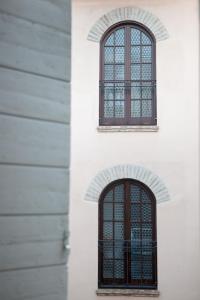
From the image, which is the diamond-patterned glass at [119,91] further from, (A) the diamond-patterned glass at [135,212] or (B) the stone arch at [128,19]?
(A) the diamond-patterned glass at [135,212]

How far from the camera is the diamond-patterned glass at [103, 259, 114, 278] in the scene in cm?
830

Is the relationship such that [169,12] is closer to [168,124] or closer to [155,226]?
[168,124]

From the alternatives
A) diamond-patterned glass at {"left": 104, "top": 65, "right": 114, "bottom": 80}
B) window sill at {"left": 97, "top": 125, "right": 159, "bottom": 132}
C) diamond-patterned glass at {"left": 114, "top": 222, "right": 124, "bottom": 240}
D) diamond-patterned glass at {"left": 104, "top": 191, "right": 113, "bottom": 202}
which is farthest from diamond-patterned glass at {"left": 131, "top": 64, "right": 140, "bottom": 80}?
diamond-patterned glass at {"left": 114, "top": 222, "right": 124, "bottom": 240}

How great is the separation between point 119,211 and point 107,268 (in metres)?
1.02

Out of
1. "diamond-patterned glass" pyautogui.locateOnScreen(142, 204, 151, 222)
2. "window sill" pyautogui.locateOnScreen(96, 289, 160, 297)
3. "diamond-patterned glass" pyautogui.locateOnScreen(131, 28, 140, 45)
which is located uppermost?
"diamond-patterned glass" pyautogui.locateOnScreen(131, 28, 140, 45)

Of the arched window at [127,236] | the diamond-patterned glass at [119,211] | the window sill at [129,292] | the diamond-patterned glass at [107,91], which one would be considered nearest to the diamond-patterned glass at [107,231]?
the arched window at [127,236]

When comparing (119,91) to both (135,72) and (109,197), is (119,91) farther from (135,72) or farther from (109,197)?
(109,197)

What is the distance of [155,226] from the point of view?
8344mm

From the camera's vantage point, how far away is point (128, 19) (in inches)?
342

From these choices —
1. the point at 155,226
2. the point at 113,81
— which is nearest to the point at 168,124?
the point at 113,81

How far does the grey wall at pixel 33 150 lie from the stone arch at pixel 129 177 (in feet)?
17.6

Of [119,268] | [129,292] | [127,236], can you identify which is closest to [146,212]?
[127,236]

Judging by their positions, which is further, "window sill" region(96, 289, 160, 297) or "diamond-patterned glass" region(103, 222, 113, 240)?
"diamond-patterned glass" region(103, 222, 113, 240)

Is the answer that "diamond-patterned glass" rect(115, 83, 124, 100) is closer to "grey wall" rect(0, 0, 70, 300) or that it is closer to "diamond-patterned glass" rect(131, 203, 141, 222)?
"diamond-patterned glass" rect(131, 203, 141, 222)
